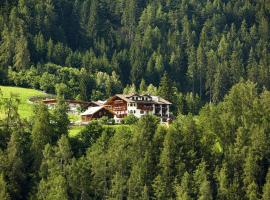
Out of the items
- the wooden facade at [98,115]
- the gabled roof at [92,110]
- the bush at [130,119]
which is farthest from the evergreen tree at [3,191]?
the gabled roof at [92,110]

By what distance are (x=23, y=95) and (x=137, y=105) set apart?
26054 millimetres

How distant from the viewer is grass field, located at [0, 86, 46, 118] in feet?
454

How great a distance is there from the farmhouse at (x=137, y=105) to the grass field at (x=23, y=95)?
53.2ft

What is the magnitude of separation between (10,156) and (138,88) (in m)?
83.3

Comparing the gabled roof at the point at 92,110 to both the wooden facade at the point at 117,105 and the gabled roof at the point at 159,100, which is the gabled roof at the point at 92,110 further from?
the gabled roof at the point at 159,100

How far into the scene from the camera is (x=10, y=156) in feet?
353

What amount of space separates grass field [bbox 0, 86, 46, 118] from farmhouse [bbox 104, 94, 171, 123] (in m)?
16.2

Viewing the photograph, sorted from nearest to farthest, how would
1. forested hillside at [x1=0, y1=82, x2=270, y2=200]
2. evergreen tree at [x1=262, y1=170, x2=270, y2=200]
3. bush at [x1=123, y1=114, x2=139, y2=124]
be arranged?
evergreen tree at [x1=262, y1=170, x2=270, y2=200]
forested hillside at [x1=0, y1=82, x2=270, y2=200]
bush at [x1=123, y1=114, x2=139, y2=124]

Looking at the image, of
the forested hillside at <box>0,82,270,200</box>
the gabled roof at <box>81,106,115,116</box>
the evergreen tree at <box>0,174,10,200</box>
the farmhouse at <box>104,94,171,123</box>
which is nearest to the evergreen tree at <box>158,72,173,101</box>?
the farmhouse at <box>104,94,171,123</box>

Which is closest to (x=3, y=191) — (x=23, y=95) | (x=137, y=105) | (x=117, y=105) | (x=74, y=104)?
(x=117, y=105)

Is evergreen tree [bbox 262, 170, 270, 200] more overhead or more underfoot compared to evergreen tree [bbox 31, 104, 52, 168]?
more underfoot

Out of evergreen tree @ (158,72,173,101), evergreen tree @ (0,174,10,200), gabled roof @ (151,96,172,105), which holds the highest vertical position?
evergreen tree @ (158,72,173,101)

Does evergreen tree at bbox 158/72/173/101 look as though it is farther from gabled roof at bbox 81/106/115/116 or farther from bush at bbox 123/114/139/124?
bush at bbox 123/114/139/124

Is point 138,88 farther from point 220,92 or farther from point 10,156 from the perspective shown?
point 10,156
